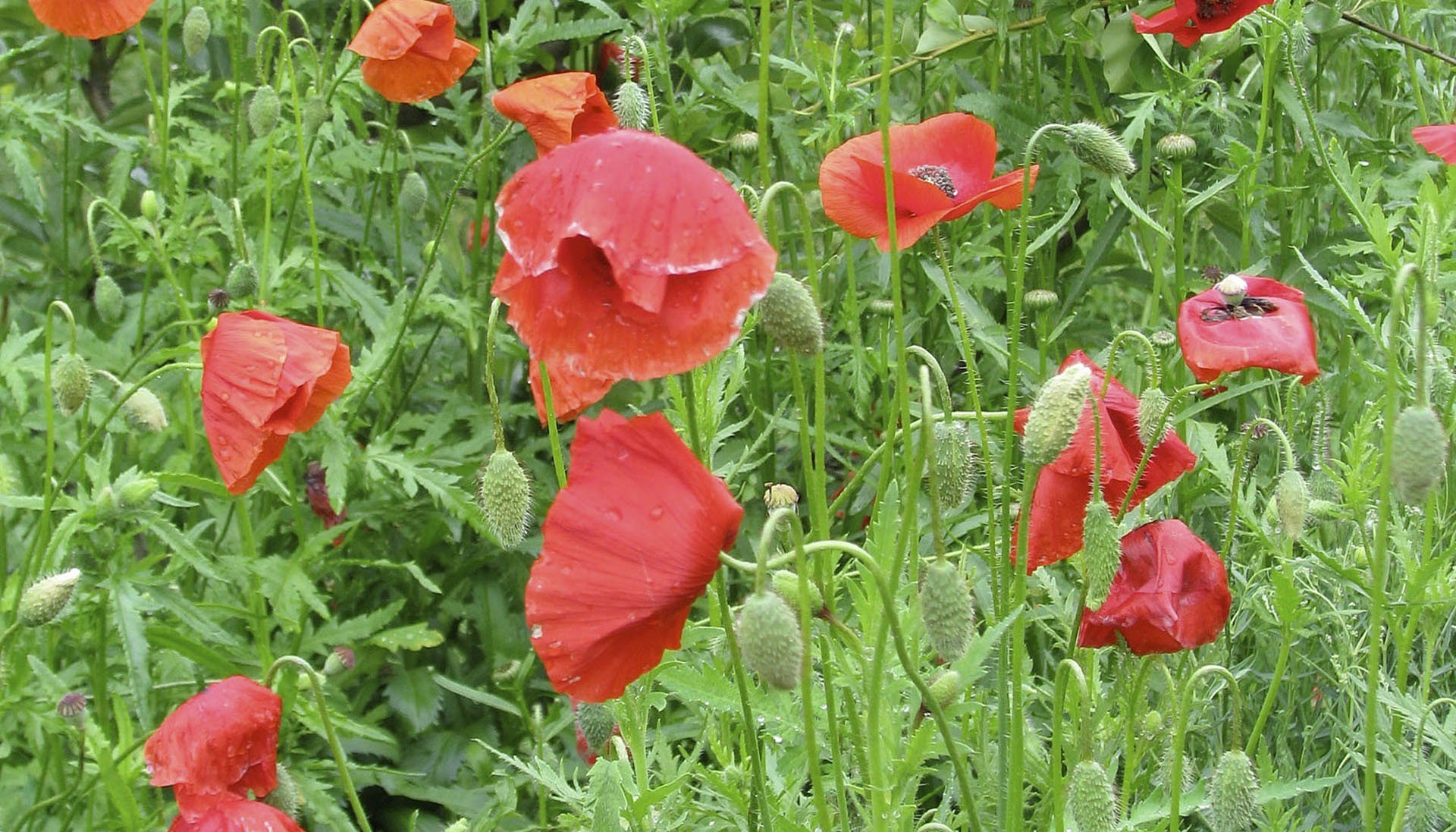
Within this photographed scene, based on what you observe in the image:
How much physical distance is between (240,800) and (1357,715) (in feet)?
4.53

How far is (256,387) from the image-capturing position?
5.42 ft

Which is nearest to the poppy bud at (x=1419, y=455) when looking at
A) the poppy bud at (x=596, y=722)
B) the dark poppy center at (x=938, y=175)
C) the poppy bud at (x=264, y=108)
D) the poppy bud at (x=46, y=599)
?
the dark poppy center at (x=938, y=175)

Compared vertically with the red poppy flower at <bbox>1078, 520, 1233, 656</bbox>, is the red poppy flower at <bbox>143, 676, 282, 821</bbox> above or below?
below

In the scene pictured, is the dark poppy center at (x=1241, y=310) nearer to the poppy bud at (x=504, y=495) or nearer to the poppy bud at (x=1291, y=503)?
the poppy bud at (x=1291, y=503)

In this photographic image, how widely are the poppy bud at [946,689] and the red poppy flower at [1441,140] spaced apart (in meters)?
1.13

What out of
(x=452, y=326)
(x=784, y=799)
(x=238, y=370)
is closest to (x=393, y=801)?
(x=452, y=326)

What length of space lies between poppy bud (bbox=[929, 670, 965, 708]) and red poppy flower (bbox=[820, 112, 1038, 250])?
0.44m

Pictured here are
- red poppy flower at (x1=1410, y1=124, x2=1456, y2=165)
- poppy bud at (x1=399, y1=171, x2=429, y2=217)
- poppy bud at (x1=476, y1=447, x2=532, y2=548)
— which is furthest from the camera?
poppy bud at (x1=399, y1=171, x2=429, y2=217)

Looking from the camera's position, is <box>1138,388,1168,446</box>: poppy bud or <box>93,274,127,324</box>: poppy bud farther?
<box>93,274,127,324</box>: poppy bud

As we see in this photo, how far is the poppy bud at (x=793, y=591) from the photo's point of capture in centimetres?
112

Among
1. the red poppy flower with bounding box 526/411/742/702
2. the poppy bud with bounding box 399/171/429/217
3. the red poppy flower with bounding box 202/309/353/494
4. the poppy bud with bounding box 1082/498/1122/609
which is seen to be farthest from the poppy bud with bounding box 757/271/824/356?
the poppy bud with bounding box 399/171/429/217

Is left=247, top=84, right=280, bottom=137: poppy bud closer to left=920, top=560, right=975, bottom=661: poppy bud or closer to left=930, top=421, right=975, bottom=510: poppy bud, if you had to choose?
left=930, top=421, right=975, bottom=510: poppy bud

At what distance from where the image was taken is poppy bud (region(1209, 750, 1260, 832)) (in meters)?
1.31

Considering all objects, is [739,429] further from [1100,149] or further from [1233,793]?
[1233,793]
